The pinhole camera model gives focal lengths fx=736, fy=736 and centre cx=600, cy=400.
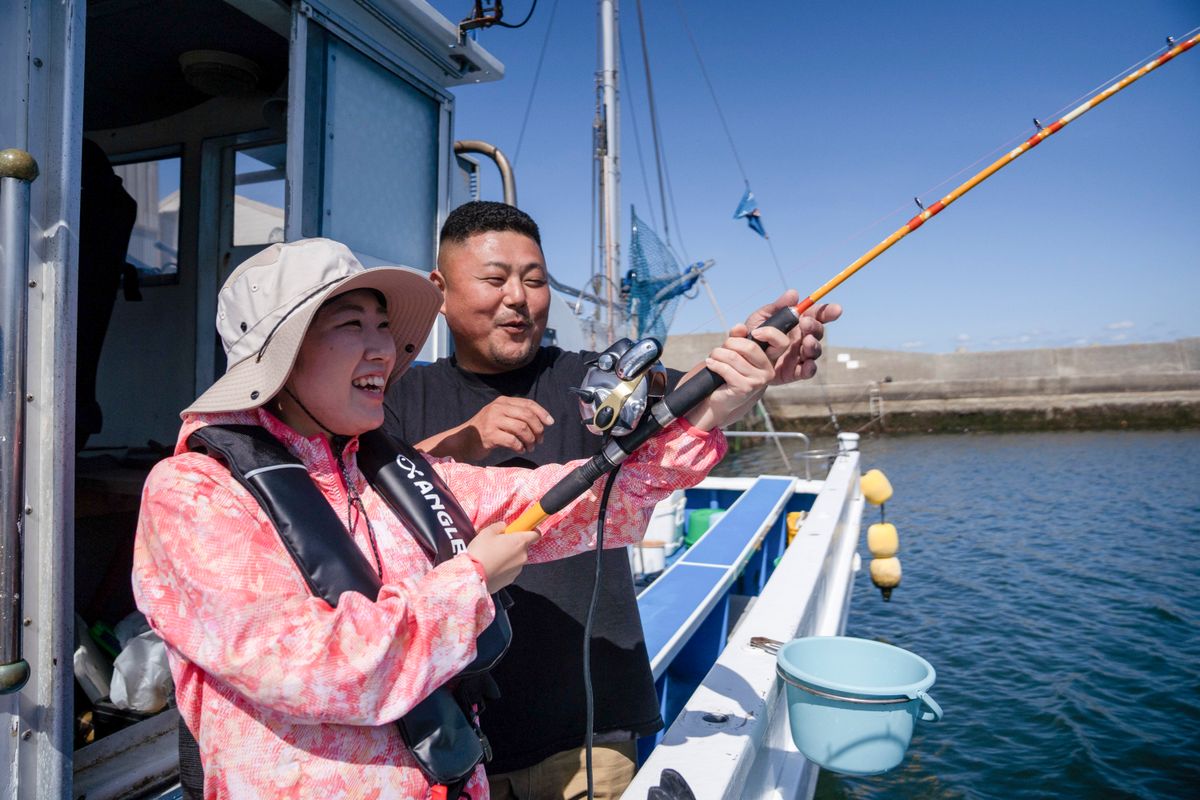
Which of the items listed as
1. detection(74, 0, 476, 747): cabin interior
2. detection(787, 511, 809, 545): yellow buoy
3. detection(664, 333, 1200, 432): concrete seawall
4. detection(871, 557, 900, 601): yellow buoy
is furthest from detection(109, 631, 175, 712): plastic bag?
detection(664, 333, 1200, 432): concrete seawall

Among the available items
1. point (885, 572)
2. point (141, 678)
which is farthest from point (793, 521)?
point (141, 678)

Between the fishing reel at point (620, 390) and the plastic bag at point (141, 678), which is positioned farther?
the plastic bag at point (141, 678)

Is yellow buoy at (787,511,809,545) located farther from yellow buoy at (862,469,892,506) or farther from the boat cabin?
the boat cabin

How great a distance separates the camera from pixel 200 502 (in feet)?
4.13

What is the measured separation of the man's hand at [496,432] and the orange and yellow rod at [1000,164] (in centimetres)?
80

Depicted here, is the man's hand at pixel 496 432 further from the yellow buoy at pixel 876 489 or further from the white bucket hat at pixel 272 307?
the yellow buoy at pixel 876 489

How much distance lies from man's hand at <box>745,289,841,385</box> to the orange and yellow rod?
0.04 metres

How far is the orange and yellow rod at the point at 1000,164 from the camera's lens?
209 cm

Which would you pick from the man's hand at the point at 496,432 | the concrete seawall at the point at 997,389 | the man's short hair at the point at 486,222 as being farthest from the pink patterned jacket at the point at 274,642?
the concrete seawall at the point at 997,389

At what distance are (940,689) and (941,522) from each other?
9.05 m

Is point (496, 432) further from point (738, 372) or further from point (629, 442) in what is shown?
point (738, 372)

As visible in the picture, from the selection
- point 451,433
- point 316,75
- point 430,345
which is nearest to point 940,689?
point 430,345

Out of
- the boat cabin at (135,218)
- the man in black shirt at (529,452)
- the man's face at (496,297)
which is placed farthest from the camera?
the man's face at (496,297)

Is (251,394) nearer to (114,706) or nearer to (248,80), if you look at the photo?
(114,706)
